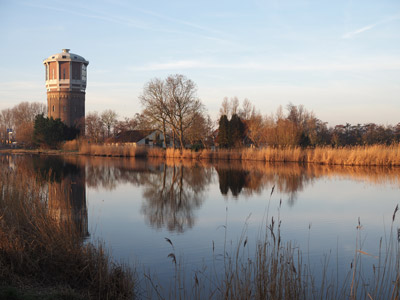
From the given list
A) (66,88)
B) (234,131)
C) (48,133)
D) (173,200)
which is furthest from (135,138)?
(173,200)

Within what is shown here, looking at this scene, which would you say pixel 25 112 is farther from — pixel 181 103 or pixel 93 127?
pixel 181 103

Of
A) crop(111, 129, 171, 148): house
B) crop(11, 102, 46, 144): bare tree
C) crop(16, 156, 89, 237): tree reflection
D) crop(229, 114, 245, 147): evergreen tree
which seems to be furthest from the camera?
crop(11, 102, 46, 144): bare tree

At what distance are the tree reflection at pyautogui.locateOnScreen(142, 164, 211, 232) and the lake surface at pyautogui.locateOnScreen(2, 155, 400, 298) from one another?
20 millimetres

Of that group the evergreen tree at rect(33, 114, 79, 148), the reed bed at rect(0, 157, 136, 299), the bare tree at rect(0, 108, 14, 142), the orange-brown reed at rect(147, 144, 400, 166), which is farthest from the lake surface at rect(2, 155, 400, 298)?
the bare tree at rect(0, 108, 14, 142)

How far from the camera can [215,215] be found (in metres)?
8.70

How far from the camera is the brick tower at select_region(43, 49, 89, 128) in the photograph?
59.1 metres

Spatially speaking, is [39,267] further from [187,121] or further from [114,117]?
[114,117]

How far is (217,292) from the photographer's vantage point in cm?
423

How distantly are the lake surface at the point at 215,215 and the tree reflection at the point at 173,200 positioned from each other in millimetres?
20

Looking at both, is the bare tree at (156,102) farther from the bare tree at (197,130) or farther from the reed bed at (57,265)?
the reed bed at (57,265)

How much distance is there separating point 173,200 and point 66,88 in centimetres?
5319

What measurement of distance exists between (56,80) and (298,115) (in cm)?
3666

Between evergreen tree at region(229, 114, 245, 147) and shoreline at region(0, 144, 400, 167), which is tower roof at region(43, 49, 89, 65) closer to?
shoreline at region(0, 144, 400, 167)

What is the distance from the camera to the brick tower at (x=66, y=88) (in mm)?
59094
